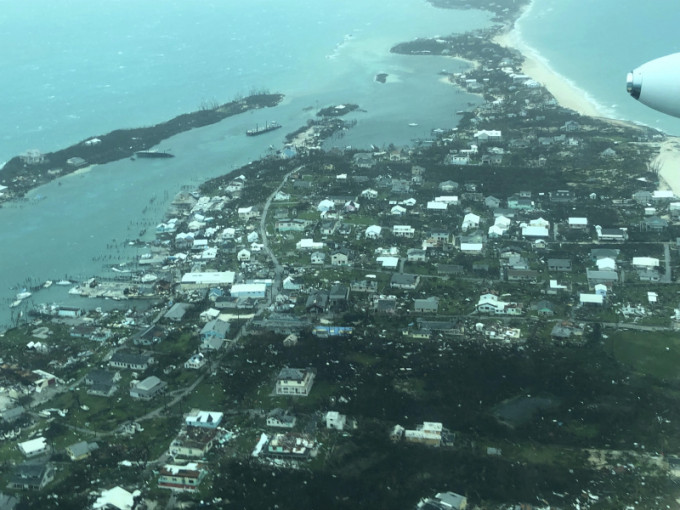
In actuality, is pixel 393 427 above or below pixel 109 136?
below

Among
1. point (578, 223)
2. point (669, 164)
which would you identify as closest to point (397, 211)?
point (578, 223)

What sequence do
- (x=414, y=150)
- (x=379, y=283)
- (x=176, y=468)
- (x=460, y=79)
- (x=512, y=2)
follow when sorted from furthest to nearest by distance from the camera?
(x=512, y=2), (x=460, y=79), (x=414, y=150), (x=379, y=283), (x=176, y=468)

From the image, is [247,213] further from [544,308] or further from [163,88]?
[163,88]

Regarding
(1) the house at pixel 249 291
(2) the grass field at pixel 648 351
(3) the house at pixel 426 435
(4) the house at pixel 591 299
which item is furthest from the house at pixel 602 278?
(1) the house at pixel 249 291

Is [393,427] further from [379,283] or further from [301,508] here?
[379,283]

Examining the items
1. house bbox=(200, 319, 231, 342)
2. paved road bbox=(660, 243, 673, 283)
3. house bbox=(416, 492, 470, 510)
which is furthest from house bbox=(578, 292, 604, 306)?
house bbox=(200, 319, 231, 342)

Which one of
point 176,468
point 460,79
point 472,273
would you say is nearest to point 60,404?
point 176,468
